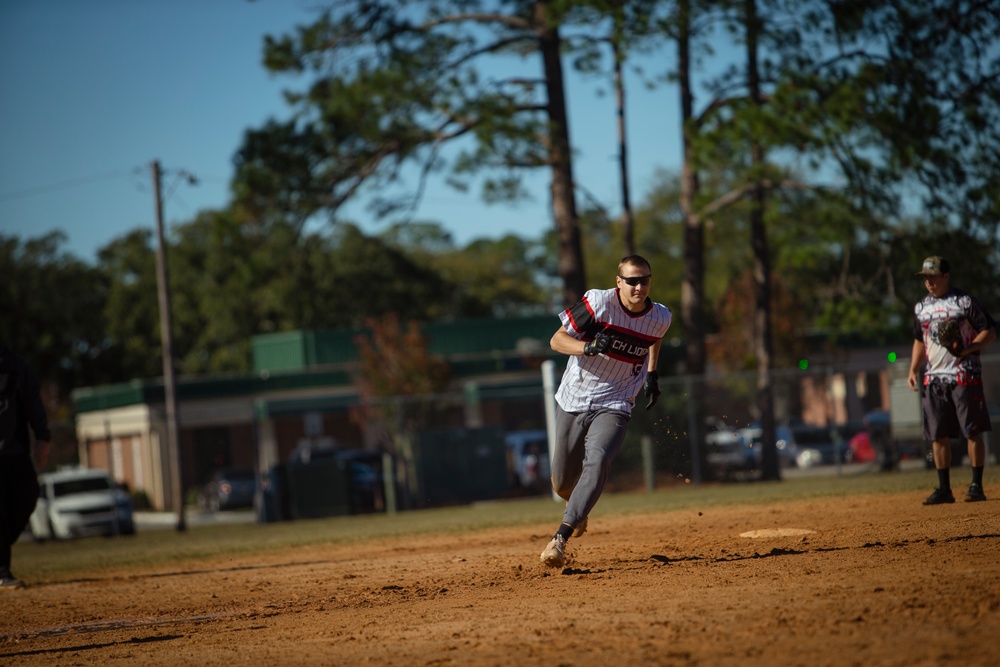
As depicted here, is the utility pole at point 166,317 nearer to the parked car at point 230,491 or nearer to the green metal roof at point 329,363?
the green metal roof at point 329,363

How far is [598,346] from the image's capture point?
7.86 metres

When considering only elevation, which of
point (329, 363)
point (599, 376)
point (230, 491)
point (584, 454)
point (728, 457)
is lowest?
point (230, 491)

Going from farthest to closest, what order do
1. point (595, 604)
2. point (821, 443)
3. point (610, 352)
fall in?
point (821, 443), point (610, 352), point (595, 604)

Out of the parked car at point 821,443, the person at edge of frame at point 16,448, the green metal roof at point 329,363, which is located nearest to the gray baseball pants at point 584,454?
the person at edge of frame at point 16,448

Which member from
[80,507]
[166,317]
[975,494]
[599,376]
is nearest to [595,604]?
[599,376]

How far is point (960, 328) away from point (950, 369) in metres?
0.39

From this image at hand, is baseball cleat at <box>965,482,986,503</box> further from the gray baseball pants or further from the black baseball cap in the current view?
the gray baseball pants

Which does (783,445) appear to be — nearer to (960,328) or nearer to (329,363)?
(960,328)

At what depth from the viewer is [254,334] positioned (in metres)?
64.4

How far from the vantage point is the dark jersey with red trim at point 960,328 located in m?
10.4

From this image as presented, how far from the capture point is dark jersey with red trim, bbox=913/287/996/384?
10438mm

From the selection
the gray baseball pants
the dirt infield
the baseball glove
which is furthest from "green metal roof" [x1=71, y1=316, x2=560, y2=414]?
the gray baseball pants

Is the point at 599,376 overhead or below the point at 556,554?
overhead

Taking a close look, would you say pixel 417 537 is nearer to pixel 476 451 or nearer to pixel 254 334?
pixel 476 451
